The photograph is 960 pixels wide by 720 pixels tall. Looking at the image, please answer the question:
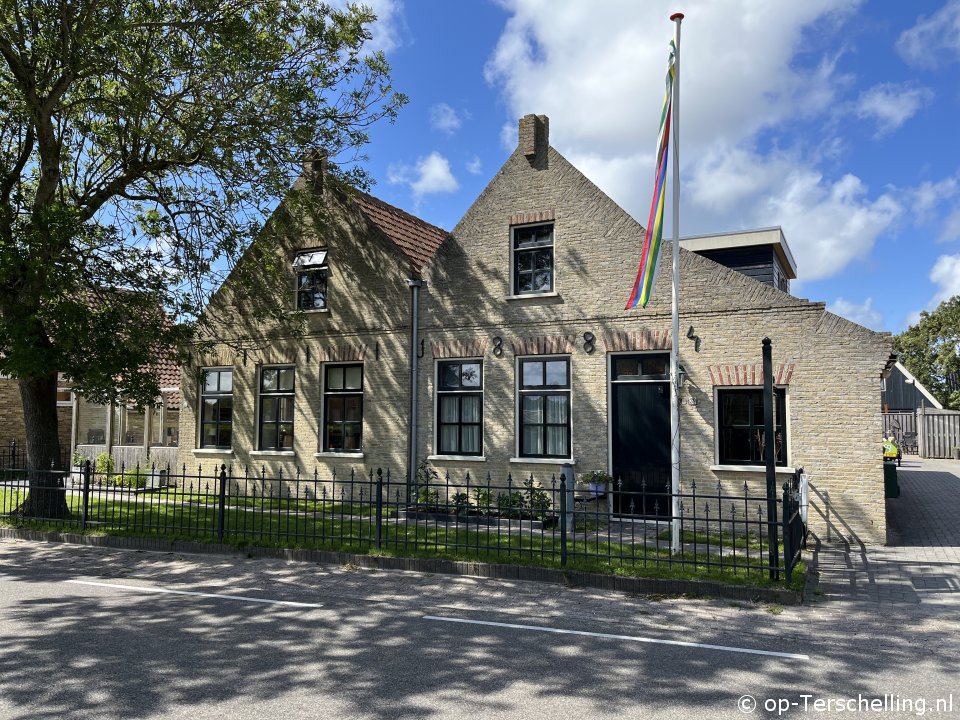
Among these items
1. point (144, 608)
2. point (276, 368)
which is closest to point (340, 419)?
point (276, 368)

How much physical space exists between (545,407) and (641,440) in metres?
2.09

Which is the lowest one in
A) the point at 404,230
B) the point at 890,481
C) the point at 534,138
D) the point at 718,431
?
the point at 890,481

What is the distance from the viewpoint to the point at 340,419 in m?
16.8

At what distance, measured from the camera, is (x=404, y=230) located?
18.5 m

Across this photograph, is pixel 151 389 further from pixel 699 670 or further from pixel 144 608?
pixel 699 670

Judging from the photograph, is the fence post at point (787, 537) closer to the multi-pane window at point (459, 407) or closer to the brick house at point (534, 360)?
the brick house at point (534, 360)

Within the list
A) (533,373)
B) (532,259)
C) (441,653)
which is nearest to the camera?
(441,653)

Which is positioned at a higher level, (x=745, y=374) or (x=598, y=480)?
(x=745, y=374)

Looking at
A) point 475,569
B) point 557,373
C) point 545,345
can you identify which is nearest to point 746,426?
point 557,373

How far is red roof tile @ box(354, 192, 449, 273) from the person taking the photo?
1704 centimetres

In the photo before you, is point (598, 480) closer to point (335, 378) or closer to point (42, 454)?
point (335, 378)

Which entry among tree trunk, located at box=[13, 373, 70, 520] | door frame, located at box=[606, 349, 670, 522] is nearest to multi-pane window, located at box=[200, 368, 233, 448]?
tree trunk, located at box=[13, 373, 70, 520]

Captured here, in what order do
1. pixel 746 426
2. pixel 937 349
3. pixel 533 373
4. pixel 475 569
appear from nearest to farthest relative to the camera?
pixel 475 569
pixel 746 426
pixel 533 373
pixel 937 349

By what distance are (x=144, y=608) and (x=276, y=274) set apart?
9.31 meters
